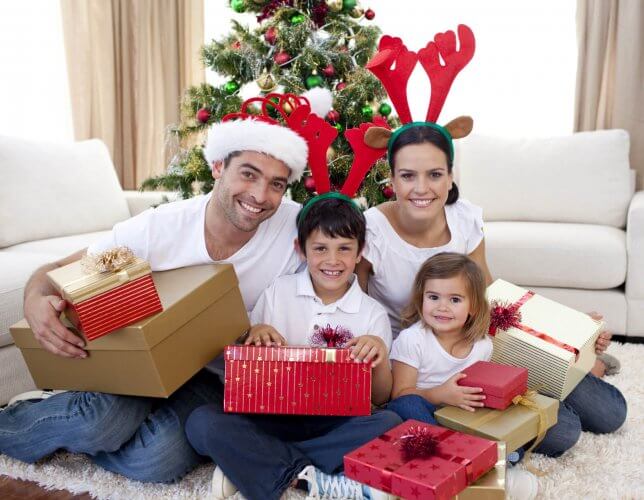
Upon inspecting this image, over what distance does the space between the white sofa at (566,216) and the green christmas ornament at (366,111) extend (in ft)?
2.62

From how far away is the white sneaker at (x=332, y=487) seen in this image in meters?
1.53

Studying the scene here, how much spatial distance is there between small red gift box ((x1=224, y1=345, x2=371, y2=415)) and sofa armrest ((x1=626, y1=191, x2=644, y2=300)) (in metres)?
1.71

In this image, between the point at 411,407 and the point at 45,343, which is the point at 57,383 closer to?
the point at 45,343

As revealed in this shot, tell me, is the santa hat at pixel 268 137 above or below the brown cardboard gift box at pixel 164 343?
above

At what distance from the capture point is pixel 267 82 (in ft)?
8.60

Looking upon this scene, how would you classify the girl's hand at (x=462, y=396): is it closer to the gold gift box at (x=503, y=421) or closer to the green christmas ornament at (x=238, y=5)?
the gold gift box at (x=503, y=421)

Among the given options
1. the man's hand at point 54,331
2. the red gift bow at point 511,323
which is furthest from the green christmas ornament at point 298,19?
the man's hand at point 54,331

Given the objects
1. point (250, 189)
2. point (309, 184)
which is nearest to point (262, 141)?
point (250, 189)

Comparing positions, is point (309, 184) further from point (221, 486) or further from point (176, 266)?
point (221, 486)

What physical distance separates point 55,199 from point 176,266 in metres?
1.56

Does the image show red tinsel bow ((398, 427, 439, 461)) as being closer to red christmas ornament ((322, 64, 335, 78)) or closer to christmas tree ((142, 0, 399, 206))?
christmas tree ((142, 0, 399, 206))

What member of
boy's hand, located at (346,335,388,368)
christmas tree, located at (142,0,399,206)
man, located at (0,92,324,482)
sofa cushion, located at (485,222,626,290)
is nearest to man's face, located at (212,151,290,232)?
man, located at (0,92,324,482)

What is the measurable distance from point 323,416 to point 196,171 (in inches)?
51.7

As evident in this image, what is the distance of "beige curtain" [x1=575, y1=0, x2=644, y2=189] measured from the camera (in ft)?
11.9
